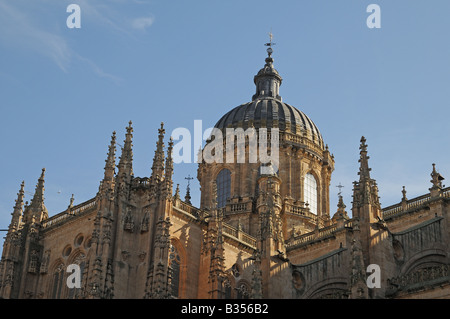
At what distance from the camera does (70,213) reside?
46531mm

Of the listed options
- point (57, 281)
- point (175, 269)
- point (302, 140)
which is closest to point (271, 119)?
point (302, 140)

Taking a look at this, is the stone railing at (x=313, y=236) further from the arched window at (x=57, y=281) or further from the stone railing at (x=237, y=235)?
the arched window at (x=57, y=281)

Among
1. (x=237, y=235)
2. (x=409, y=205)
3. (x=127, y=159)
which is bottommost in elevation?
(x=237, y=235)

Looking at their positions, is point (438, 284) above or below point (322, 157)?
below

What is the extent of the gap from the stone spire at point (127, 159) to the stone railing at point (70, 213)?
2918mm

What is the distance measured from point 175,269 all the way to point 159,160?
664 cm

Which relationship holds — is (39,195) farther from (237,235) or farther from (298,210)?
(298,210)

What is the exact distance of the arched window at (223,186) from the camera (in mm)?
60013

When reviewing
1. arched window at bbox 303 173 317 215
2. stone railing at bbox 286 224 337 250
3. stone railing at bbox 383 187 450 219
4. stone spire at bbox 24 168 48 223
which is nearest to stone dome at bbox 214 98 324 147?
arched window at bbox 303 173 317 215

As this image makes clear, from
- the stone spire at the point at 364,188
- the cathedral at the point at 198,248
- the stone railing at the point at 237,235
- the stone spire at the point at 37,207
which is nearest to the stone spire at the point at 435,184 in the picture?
the cathedral at the point at 198,248

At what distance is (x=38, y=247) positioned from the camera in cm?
4809

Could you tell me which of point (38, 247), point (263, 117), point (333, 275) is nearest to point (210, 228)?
point (333, 275)

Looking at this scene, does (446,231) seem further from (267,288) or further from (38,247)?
(38,247)
